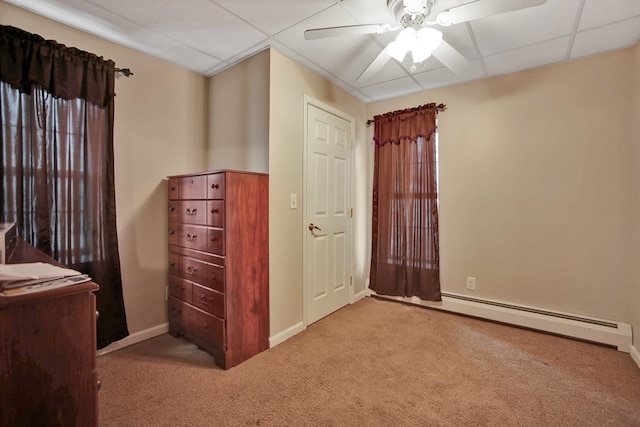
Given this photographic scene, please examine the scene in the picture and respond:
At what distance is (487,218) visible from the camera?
9.38ft

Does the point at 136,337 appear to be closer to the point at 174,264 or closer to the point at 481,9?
the point at 174,264

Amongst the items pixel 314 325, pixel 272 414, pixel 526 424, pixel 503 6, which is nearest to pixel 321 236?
pixel 314 325

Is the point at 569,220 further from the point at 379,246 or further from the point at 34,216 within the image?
the point at 34,216

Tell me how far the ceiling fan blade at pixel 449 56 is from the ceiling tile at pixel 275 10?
72 centimetres

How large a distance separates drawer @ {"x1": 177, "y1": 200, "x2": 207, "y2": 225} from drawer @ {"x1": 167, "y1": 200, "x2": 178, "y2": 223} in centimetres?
6

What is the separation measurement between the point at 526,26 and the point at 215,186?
2471 mm

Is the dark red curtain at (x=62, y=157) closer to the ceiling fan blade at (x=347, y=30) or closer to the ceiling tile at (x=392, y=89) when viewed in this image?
the ceiling fan blade at (x=347, y=30)

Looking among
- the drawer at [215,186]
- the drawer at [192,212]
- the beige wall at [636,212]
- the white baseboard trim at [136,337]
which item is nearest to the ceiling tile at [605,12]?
the beige wall at [636,212]

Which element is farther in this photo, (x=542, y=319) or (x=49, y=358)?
(x=542, y=319)

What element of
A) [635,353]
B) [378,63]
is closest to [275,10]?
[378,63]

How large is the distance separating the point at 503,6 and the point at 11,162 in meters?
2.91

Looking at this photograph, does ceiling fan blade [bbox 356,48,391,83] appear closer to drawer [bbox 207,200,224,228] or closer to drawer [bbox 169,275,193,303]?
drawer [bbox 207,200,224,228]

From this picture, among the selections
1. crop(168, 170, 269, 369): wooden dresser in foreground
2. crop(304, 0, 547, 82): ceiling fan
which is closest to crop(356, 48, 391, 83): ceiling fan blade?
crop(304, 0, 547, 82): ceiling fan

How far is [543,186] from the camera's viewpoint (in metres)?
2.58
